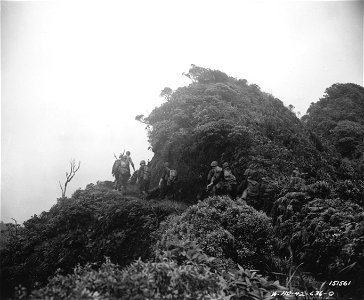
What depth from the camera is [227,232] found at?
25.7ft

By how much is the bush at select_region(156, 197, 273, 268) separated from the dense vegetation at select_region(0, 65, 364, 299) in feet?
0.11

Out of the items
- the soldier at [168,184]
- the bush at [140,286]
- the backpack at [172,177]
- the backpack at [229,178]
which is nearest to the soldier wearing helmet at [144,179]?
the soldier at [168,184]

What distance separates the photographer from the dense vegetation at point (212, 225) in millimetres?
4715

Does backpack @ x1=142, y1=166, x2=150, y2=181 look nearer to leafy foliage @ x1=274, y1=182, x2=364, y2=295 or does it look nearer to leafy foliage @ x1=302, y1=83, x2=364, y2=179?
leafy foliage @ x1=274, y1=182, x2=364, y2=295

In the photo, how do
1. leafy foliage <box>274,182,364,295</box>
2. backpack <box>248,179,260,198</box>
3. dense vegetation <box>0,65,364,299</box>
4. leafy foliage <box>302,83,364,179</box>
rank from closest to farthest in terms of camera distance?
1. dense vegetation <box>0,65,364,299</box>
2. leafy foliage <box>274,182,364,295</box>
3. backpack <box>248,179,260,198</box>
4. leafy foliage <box>302,83,364,179</box>

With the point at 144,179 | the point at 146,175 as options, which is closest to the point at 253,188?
the point at 146,175

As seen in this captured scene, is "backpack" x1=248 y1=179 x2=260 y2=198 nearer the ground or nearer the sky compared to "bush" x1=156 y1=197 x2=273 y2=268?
nearer the sky

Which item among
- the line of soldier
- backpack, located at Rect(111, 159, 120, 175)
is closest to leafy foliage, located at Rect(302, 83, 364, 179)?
the line of soldier

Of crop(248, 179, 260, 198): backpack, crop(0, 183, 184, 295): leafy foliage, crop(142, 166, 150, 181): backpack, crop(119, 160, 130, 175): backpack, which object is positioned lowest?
crop(0, 183, 184, 295): leafy foliage

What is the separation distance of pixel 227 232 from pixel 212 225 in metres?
0.54

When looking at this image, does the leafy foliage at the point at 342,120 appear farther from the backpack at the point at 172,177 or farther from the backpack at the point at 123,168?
the backpack at the point at 123,168

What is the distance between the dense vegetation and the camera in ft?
15.5

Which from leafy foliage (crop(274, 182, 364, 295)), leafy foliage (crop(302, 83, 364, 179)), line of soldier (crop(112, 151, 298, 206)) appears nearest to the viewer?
leafy foliage (crop(274, 182, 364, 295))

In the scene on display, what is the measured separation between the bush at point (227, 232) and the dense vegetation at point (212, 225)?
0.03m
